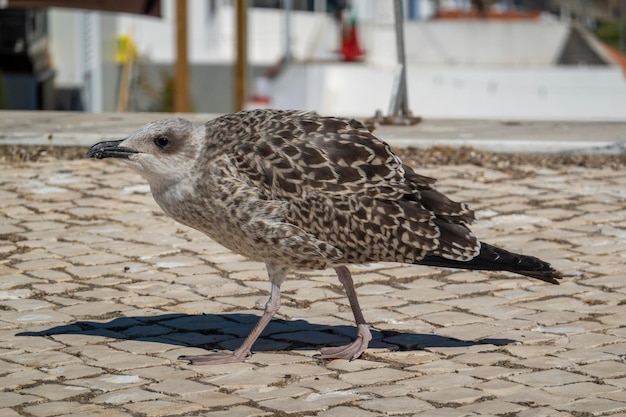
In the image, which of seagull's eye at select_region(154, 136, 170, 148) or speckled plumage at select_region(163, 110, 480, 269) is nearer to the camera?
speckled plumage at select_region(163, 110, 480, 269)

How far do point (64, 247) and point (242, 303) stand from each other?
1.68 meters

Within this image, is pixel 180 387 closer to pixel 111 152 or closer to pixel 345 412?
pixel 345 412

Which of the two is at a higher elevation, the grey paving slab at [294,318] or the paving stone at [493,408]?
the grey paving slab at [294,318]

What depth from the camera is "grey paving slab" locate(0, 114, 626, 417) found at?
5758 millimetres

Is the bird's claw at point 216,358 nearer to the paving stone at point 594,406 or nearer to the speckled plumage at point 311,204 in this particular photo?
the speckled plumage at point 311,204

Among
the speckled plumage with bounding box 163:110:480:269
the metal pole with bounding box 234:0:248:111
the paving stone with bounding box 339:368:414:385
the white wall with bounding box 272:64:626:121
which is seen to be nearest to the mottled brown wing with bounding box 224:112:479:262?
the speckled plumage with bounding box 163:110:480:269

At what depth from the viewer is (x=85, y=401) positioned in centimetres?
568

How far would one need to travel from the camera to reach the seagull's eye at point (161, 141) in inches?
245

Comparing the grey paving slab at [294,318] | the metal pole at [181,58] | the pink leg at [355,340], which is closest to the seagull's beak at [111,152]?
the grey paving slab at [294,318]

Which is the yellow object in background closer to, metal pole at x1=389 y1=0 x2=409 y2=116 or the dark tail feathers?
metal pole at x1=389 y1=0 x2=409 y2=116

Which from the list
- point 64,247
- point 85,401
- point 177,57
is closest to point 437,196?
point 85,401

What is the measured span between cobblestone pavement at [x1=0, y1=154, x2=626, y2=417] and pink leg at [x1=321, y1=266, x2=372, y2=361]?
0.16ft

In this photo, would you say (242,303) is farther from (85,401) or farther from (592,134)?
(592,134)

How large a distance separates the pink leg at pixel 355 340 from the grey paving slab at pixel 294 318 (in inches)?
2.6
